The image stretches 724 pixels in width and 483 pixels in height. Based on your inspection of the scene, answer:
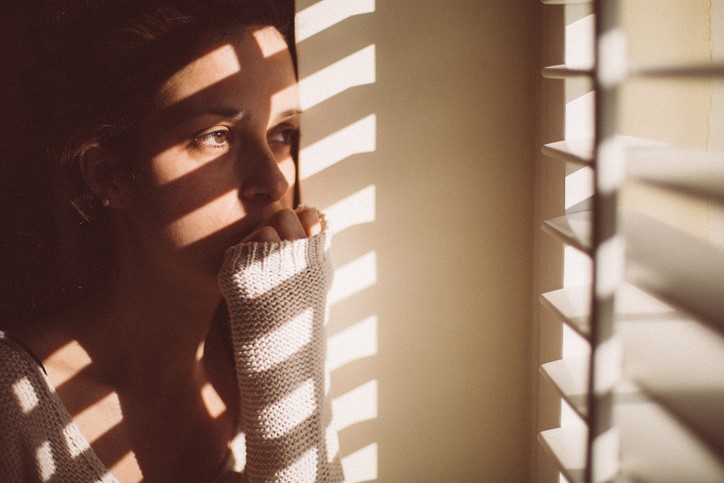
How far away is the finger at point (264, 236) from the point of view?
2.70 ft

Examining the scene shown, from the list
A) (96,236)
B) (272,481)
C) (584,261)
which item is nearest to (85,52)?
(96,236)

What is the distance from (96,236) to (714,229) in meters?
1.03

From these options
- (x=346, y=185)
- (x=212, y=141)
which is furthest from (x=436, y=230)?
(x=212, y=141)

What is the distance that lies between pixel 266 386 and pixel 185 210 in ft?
0.99

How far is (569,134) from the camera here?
745mm

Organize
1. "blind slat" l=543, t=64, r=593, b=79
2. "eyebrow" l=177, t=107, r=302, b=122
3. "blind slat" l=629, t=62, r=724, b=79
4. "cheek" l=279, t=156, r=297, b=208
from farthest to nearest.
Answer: "cheek" l=279, t=156, r=297, b=208 < "eyebrow" l=177, t=107, r=302, b=122 < "blind slat" l=543, t=64, r=593, b=79 < "blind slat" l=629, t=62, r=724, b=79

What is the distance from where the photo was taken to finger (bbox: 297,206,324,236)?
860mm

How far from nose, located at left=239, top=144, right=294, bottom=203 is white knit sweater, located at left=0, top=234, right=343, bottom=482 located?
0.09 m

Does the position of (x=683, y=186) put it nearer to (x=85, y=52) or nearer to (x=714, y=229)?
(x=714, y=229)

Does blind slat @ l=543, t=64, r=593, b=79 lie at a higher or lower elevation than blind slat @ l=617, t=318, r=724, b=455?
higher

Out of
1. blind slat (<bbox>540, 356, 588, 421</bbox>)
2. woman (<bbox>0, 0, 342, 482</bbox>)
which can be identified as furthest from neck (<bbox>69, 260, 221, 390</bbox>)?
blind slat (<bbox>540, 356, 588, 421</bbox>)

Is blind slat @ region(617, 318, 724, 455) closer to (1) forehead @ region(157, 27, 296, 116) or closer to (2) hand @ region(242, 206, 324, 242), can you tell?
(2) hand @ region(242, 206, 324, 242)

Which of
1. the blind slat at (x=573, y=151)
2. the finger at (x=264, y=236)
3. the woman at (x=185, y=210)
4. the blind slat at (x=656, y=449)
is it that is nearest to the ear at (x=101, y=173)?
the woman at (x=185, y=210)

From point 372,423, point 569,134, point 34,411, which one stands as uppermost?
point 569,134
